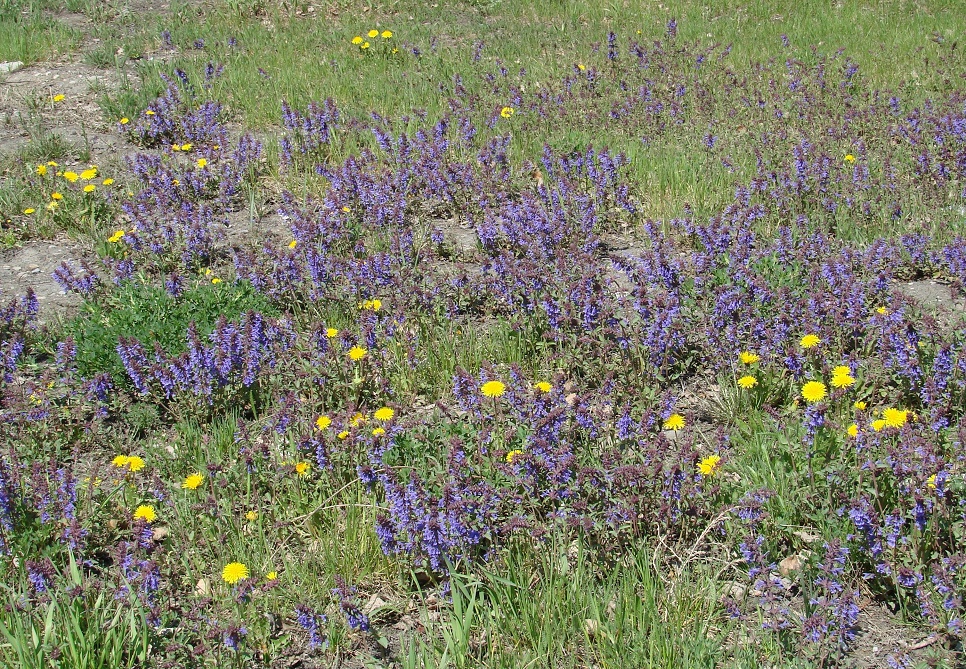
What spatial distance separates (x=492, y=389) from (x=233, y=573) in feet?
4.46

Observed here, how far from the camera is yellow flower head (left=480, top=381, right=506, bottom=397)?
3.98 m

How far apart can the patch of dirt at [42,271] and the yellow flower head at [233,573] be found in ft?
Answer: 9.02

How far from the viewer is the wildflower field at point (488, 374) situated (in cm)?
315

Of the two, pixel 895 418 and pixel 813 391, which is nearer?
pixel 895 418

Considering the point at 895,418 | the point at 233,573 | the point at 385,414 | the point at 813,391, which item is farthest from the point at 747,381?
the point at 233,573

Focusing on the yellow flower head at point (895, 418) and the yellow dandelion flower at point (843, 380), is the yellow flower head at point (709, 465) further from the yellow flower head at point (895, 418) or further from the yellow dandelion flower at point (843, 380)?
the yellow dandelion flower at point (843, 380)

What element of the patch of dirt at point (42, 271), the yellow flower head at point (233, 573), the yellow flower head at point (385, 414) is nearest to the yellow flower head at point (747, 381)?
the yellow flower head at point (385, 414)

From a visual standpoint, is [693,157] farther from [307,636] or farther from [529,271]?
[307,636]

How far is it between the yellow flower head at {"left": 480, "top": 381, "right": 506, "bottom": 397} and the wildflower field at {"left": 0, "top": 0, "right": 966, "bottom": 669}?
0.23ft

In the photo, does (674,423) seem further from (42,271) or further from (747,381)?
(42,271)

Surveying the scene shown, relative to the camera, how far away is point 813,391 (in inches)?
154

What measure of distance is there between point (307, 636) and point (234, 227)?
4.06 metres

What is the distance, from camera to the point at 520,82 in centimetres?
899

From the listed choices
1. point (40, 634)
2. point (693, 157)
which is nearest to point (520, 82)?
point (693, 157)
